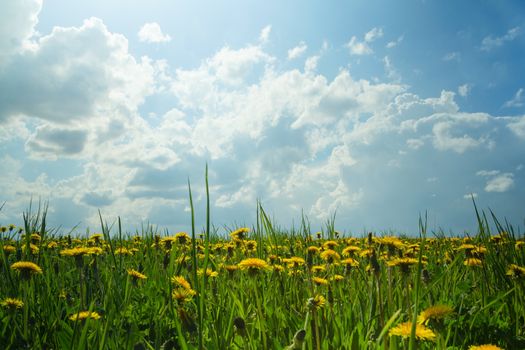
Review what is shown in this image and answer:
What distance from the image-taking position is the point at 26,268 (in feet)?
9.55

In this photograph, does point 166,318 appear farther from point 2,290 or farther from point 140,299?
point 2,290

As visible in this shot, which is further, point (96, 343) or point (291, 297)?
point (291, 297)

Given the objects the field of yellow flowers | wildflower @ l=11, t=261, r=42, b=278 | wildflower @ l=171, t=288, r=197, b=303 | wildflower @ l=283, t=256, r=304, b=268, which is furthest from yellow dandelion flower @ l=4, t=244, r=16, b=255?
wildflower @ l=283, t=256, r=304, b=268

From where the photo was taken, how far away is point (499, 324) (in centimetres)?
271

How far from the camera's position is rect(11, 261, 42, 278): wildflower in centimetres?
284

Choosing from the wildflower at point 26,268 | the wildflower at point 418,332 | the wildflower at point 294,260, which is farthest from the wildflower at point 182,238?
the wildflower at point 418,332

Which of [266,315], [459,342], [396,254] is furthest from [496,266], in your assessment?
[266,315]

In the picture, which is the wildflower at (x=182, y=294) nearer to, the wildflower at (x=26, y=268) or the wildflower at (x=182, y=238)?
the wildflower at (x=26, y=268)

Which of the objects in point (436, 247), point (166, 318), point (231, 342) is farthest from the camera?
point (436, 247)

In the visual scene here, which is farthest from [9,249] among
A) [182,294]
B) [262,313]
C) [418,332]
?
[418,332]

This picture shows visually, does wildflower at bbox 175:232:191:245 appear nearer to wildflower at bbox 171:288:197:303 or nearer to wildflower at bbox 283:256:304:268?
wildflower at bbox 283:256:304:268

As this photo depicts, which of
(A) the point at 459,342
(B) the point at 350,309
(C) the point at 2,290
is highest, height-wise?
(C) the point at 2,290

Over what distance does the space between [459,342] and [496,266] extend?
137cm

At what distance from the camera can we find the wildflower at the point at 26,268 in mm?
2838
